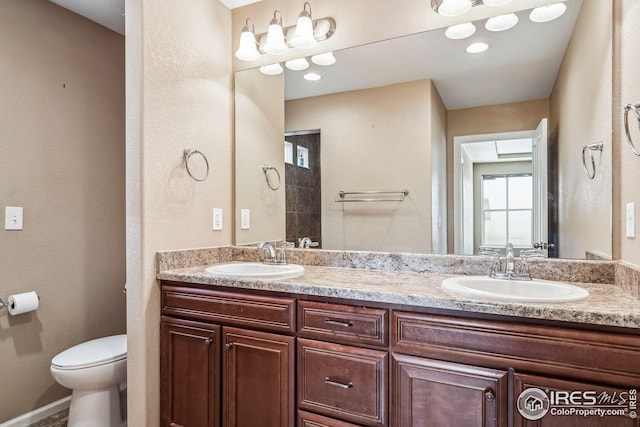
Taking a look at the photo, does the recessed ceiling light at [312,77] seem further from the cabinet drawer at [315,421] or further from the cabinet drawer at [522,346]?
the cabinet drawer at [315,421]

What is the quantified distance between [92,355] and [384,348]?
1583 mm

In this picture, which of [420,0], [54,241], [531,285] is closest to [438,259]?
[531,285]

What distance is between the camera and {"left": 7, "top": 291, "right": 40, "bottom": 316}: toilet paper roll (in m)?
1.87

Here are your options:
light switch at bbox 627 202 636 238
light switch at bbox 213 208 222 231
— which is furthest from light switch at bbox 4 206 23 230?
light switch at bbox 627 202 636 238

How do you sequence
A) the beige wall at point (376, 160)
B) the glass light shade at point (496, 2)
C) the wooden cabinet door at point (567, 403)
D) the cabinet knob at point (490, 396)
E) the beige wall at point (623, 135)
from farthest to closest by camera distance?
the beige wall at point (376, 160) → the glass light shade at point (496, 2) → the beige wall at point (623, 135) → the cabinet knob at point (490, 396) → the wooden cabinet door at point (567, 403)

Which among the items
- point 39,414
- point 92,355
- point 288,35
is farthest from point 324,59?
point 39,414

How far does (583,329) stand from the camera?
0.99 meters

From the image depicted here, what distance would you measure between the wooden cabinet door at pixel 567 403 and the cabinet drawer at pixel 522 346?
3cm

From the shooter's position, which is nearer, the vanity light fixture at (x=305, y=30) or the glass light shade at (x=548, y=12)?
the glass light shade at (x=548, y=12)

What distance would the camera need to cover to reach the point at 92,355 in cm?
184

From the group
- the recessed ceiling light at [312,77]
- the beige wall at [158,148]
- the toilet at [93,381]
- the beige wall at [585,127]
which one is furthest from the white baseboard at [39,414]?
the beige wall at [585,127]

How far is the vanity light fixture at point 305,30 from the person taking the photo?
6.30 ft

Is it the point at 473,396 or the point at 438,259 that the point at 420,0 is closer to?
the point at 438,259

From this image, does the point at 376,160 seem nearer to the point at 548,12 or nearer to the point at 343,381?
the point at 548,12
